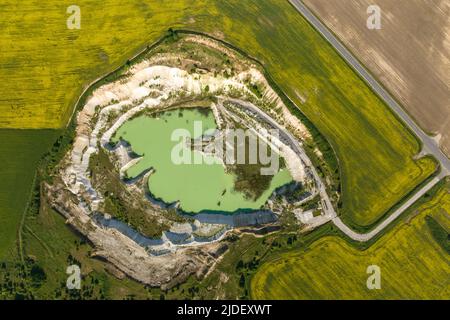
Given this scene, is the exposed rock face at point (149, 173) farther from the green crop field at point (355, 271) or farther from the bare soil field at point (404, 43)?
the bare soil field at point (404, 43)

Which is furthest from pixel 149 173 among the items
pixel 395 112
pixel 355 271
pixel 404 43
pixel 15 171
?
pixel 404 43

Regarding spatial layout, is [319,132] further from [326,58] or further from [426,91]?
[426,91]

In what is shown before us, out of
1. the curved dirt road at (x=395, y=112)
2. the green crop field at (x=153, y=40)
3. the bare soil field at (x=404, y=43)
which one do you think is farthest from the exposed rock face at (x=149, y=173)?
the bare soil field at (x=404, y=43)

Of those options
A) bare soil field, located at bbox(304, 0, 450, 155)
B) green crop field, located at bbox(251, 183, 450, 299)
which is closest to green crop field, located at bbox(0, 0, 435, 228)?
bare soil field, located at bbox(304, 0, 450, 155)

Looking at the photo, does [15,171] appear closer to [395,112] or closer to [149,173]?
[149,173]

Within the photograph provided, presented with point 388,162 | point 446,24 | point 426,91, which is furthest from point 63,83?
point 446,24
